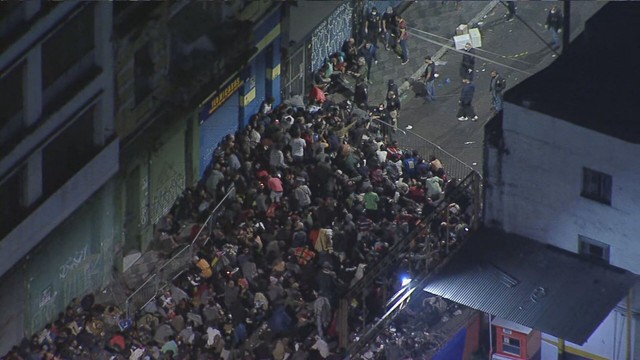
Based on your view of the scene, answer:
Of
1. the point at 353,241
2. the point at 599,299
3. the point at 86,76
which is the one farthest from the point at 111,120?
the point at 599,299

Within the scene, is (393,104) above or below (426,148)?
above

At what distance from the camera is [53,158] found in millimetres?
90625

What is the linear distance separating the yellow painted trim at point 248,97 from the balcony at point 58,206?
8053 millimetres

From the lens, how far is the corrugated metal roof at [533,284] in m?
88.4

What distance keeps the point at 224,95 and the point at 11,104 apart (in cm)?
1275

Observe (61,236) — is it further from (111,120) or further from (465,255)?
(465,255)

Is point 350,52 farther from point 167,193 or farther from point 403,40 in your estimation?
point 167,193

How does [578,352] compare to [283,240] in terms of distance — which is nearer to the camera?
[578,352]

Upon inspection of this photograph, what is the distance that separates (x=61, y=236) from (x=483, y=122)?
20508 mm

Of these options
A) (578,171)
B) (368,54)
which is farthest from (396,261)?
(368,54)

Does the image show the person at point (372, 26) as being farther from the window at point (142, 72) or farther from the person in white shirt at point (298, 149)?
the window at point (142, 72)

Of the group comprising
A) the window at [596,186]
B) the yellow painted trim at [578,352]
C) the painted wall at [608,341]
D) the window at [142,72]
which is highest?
the window at [142,72]

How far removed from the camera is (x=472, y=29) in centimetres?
11031

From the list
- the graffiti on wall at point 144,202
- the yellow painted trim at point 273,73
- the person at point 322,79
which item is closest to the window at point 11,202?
the graffiti on wall at point 144,202
